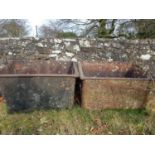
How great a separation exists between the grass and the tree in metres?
4.98

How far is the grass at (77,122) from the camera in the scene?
3.36 metres

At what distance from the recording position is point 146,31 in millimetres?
7676

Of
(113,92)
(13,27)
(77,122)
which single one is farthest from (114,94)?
(13,27)

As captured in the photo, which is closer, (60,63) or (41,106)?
(41,106)

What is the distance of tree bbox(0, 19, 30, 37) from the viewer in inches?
332

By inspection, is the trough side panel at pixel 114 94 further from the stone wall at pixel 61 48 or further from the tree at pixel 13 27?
the tree at pixel 13 27

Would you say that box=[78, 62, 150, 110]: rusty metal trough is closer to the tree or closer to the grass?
the grass

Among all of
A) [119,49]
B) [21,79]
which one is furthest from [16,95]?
[119,49]

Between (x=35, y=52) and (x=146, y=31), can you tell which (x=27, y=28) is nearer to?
(x=35, y=52)

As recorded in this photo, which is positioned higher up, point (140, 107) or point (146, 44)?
point (146, 44)

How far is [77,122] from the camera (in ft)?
11.6

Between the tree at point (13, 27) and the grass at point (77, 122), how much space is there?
16.3 feet

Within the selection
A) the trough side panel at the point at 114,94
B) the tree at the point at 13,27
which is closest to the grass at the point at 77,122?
the trough side panel at the point at 114,94

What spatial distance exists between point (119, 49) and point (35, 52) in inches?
73.6
